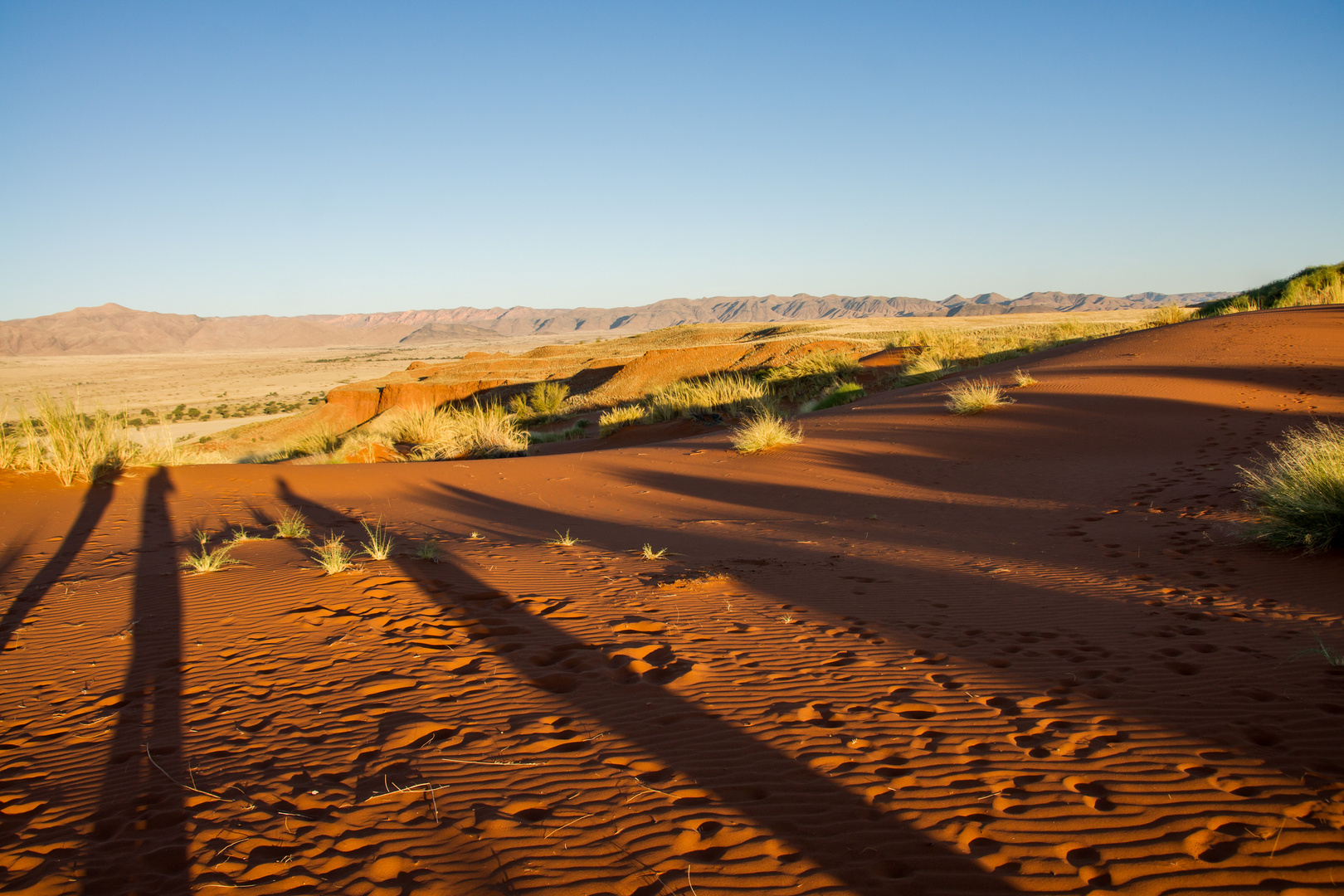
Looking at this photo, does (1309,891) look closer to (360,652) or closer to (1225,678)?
(1225,678)

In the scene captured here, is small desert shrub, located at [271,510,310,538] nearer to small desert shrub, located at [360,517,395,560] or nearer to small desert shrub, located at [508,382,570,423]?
small desert shrub, located at [360,517,395,560]

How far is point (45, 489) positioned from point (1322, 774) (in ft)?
42.2

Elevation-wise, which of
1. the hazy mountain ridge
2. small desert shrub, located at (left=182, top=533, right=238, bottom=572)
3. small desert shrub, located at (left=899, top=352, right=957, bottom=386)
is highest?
the hazy mountain ridge

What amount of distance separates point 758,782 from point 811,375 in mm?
20020

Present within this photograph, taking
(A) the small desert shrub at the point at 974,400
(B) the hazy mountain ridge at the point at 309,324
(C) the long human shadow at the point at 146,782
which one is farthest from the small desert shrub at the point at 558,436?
(B) the hazy mountain ridge at the point at 309,324

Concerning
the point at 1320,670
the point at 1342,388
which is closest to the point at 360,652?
the point at 1320,670

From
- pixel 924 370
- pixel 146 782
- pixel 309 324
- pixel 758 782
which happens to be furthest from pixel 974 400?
pixel 309 324

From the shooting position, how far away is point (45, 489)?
32.4 ft

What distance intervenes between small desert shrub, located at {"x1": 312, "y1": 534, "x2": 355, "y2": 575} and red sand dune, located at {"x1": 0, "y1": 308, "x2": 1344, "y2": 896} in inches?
5.9

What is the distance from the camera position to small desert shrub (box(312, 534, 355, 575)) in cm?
590

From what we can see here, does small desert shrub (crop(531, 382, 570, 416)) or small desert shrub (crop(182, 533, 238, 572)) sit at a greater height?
small desert shrub (crop(531, 382, 570, 416))

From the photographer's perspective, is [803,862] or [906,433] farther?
[906,433]

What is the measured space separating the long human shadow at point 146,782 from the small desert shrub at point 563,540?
315cm

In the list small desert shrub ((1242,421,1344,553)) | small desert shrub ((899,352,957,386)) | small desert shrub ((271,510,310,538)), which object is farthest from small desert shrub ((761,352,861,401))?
small desert shrub ((271,510,310,538))
